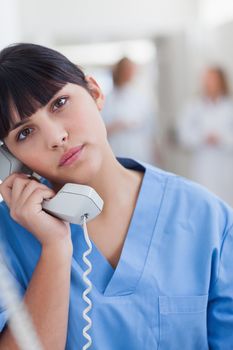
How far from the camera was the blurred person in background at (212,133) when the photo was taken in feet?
12.5

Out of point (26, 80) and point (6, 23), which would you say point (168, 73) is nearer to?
point (6, 23)

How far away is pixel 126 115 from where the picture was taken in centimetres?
407

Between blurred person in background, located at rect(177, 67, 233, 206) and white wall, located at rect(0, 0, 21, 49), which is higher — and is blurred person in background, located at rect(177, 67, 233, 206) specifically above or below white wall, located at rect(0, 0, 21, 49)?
below

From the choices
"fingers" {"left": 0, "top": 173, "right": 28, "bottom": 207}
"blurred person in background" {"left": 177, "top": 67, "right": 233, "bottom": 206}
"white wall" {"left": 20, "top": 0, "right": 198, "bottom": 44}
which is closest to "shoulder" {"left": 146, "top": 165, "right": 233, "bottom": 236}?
"fingers" {"left": 0, "top": 173, "right": 28, "bottom": 207}

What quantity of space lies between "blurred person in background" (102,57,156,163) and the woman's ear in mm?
3019

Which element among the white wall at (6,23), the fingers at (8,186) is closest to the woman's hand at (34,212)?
the fingers at (8,186)

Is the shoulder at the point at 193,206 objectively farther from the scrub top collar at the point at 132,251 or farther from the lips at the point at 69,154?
the lips at the point at 69,154

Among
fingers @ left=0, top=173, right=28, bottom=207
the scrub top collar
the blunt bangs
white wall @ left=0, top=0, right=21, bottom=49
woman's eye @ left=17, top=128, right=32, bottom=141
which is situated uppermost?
the blunt bangs

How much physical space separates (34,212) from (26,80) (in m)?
0.21

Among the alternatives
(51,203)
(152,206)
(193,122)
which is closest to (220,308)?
(152,206)

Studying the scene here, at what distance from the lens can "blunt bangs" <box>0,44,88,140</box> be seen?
83 centimetres

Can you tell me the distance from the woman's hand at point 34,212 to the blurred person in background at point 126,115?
10.2 ft

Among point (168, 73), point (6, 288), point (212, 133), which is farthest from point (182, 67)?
point (6, 288)

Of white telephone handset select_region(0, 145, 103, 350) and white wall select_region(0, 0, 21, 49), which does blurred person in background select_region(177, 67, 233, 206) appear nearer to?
white wall select_region(0, 0, 21, 49)
